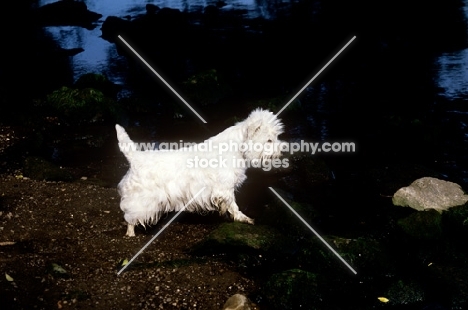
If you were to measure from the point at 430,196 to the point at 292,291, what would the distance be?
4.43 metres

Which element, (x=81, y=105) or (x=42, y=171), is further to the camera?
(x=81, y=105)

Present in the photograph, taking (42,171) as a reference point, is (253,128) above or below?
above

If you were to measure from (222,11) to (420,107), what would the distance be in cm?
2458

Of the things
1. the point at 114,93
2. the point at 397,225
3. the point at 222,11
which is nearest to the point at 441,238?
the point at 397,225

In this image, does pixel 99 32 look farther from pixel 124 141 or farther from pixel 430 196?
pixel 430 196

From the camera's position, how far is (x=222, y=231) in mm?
7453

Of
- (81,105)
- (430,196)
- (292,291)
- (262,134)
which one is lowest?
(430,196)

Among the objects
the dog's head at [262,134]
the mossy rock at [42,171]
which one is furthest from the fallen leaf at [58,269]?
the mossy rock at [42,171]

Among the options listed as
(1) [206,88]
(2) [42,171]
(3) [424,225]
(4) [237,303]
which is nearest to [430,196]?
(3) [424,225]

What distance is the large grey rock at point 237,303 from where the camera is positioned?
5.99 metres

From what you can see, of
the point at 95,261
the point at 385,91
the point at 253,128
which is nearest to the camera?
the point at 95,261

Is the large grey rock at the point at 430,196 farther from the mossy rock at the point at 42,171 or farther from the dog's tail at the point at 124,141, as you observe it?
the mossy rock at the point at 42,171

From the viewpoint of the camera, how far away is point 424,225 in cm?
822

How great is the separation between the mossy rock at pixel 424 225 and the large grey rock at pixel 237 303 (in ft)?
11.9
